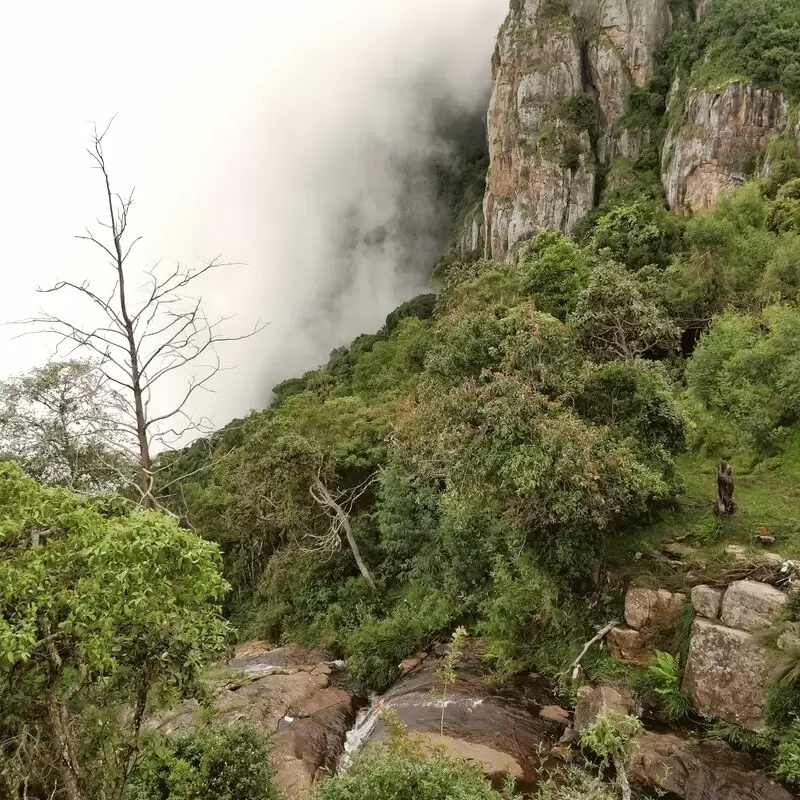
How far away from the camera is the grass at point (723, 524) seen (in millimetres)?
11031

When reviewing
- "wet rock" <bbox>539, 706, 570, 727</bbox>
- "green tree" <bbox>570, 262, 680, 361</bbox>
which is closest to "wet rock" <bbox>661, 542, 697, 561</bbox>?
"wet rock" <bbox>539, 706, 570, 727</bbox>

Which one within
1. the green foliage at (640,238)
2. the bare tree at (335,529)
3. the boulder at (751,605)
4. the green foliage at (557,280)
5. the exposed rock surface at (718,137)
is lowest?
the boulder at (751,605)

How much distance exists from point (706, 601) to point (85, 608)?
1031cm

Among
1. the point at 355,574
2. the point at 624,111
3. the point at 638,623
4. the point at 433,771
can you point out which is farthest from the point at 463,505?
the point at 624,111

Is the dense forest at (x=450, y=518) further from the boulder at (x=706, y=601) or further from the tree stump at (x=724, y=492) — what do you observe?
the boulder at (x=706, y=601)

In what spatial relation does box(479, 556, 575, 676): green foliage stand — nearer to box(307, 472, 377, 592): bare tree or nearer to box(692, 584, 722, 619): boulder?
box(692, 584, 722, 619): boulder

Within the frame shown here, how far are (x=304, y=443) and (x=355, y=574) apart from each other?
21.6ft

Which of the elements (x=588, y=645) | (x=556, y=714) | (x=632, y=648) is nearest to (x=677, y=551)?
(x=632, y=648)

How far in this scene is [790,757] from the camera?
7.61 meters

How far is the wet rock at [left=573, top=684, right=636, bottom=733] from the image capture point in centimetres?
972

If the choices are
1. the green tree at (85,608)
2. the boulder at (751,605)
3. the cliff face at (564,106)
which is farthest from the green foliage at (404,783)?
the cliff face at (564,106)

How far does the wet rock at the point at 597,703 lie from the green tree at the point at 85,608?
26.5 feet

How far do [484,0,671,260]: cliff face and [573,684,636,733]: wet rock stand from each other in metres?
62.1

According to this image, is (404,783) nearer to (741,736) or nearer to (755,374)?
(741,736)
